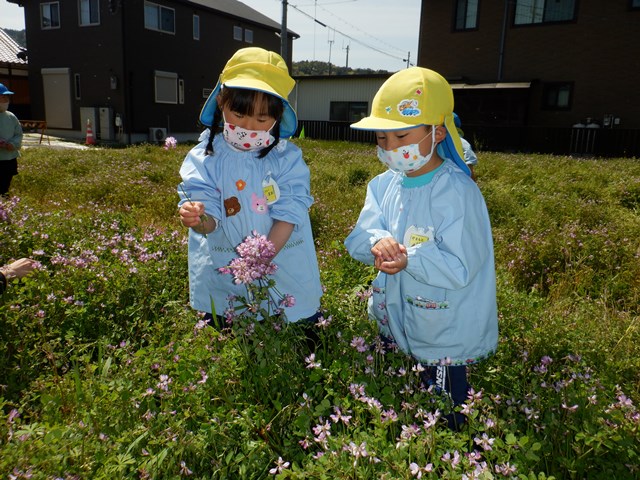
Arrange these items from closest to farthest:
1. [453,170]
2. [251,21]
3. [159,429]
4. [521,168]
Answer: [159,429]
[453,170]
[521,168]
[251,21]

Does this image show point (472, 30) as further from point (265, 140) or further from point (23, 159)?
point (265, 140)

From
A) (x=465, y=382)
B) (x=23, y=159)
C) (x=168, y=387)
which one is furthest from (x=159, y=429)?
(x=23, y=159)

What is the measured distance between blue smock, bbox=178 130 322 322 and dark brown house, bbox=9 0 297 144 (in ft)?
76.2

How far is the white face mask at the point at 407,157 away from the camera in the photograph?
98.9 inches

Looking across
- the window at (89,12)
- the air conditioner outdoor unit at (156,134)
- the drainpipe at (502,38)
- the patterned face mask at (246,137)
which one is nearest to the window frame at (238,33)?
the window at (89,12)

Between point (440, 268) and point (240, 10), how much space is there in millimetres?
33299

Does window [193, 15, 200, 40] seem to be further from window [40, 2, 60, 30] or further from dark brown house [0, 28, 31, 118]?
dark brown house [0, 28, 31, 118]

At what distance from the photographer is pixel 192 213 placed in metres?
2.46

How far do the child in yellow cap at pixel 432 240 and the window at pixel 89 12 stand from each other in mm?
26180

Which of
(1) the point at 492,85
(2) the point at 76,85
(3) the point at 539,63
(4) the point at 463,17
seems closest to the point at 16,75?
(2) the point at 76,85

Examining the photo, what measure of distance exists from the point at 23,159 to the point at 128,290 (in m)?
9.85

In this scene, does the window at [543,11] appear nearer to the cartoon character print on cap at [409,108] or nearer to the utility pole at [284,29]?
the utility pole at [284,29]

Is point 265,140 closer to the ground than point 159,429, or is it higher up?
higher up

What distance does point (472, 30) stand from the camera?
2228 cm
